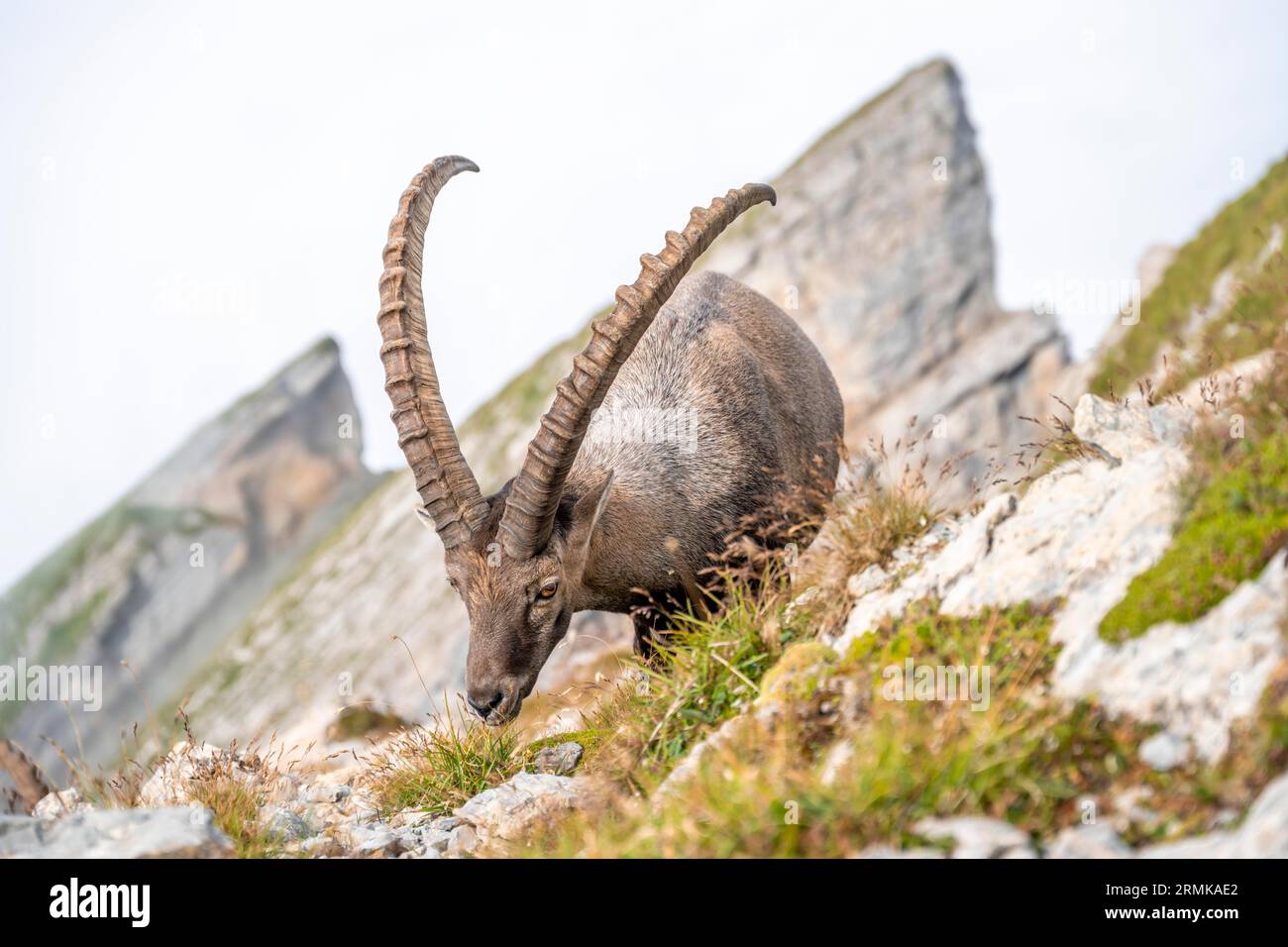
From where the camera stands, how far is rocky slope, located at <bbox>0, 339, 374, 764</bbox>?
8062 centimetres

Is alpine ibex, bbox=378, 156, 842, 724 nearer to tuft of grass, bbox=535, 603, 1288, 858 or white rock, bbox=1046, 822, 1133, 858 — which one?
tuft of grass, bbox=535, 603, 1288, 858

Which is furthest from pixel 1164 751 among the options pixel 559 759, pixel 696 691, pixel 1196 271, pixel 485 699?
pixel 1196 271

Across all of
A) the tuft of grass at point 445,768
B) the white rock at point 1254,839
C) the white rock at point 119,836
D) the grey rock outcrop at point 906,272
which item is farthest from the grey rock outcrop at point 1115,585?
the grey rock outcrop at point 906,272

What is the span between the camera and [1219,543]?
17.1 ft

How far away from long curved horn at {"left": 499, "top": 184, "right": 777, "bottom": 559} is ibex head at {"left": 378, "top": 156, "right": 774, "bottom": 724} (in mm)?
10

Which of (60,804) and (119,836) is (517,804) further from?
(60,804)

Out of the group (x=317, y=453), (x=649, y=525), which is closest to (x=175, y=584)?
(x=317, y=453)

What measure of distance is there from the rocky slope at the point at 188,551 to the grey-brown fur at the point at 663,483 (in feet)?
243

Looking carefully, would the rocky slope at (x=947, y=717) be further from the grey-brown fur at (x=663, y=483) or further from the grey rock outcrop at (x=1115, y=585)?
the grey-brown fur at (x=663, y=483)

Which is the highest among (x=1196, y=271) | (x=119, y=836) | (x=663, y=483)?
(x=1196, y=271)

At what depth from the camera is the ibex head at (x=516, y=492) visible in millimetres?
8234

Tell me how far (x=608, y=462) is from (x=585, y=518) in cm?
97

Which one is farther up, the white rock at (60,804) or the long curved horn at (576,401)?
the long curved horn at (576,401)

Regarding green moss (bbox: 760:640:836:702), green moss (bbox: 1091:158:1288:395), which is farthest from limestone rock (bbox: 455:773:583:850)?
green moss (bbox: 1091:158:1288:395)
